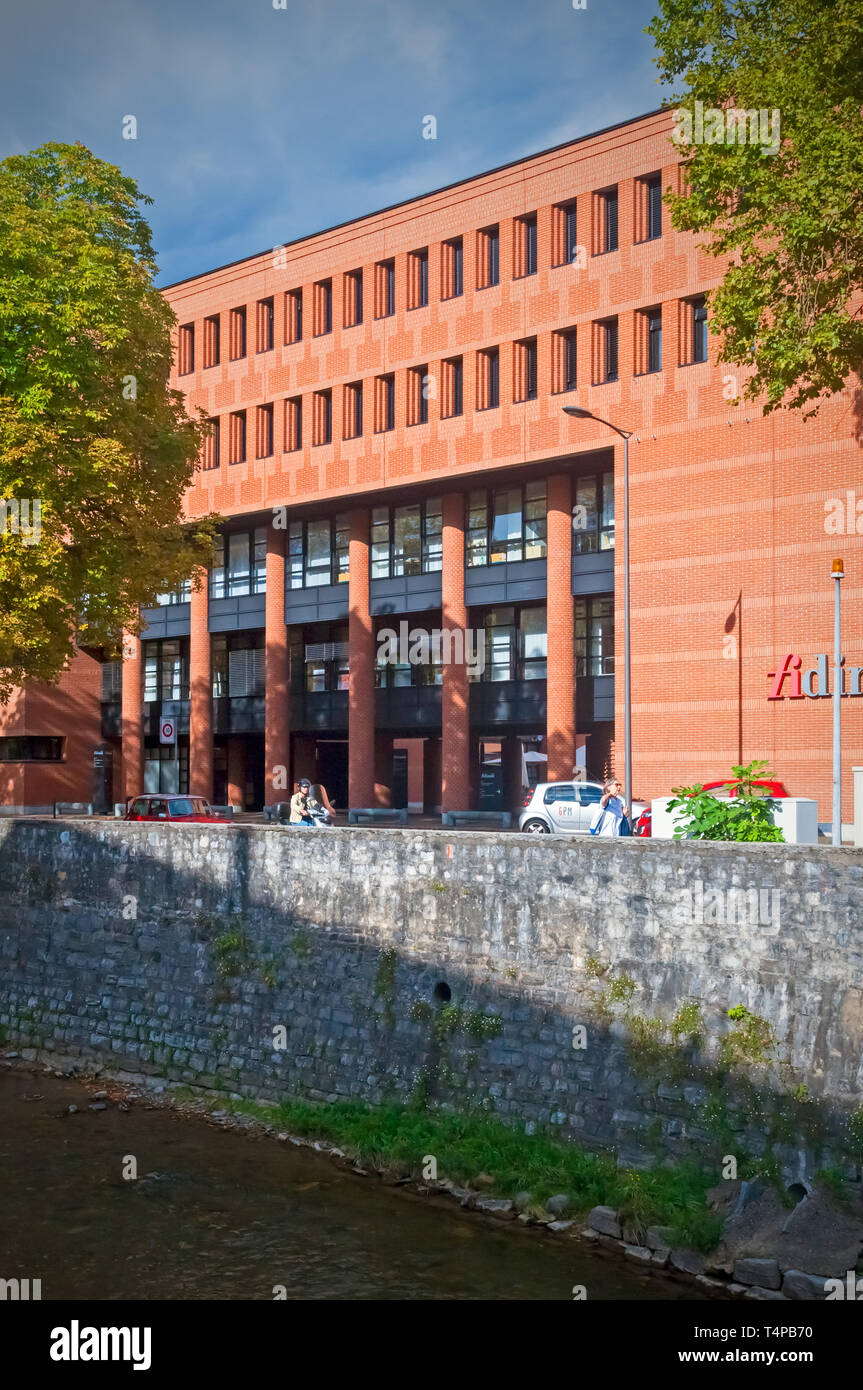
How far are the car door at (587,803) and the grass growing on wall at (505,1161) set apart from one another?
47.2ft

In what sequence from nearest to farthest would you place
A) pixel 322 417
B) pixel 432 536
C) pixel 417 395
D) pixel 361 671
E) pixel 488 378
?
pixel 488 378 < pixel 417 395 < pixel 432 536 < pixel 322 417 < pixel 361 671

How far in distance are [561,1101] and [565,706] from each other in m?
23.4

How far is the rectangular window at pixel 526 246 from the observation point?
1421 inches

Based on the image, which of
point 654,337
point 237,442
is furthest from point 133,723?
point 654,337

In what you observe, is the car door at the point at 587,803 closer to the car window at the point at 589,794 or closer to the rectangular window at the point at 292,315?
the car window at the point at 589,794

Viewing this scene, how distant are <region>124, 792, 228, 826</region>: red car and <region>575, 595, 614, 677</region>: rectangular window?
14093mm

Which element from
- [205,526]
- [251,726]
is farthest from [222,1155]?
[251,726]

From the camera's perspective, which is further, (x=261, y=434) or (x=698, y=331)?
(x=261, y=434)

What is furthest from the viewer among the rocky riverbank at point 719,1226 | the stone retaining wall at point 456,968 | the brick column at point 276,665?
the brick column at point 276,665

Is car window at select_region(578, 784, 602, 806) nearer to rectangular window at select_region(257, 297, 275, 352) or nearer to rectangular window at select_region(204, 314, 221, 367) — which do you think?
rectangular window at select_region(257, 297, 275, 352)

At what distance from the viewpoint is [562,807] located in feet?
99.6

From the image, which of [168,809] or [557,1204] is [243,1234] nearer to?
[557,1204]

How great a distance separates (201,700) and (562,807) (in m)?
20.3

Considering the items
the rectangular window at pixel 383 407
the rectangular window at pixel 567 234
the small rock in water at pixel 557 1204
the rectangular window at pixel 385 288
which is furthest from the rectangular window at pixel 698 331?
the small rock in water at pixel 557 1204
